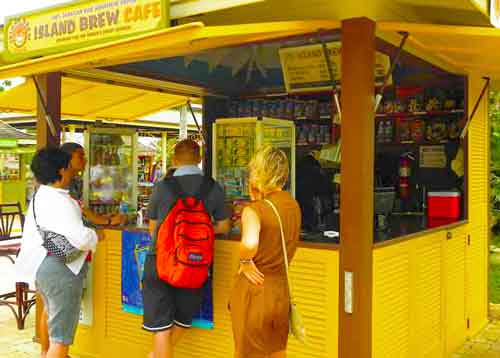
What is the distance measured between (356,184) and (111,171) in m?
2.85

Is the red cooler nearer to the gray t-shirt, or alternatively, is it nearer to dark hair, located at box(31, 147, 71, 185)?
the gray t-shirt

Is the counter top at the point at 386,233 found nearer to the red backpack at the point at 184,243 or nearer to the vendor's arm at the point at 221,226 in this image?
the vendor's arm at the point at 221,226

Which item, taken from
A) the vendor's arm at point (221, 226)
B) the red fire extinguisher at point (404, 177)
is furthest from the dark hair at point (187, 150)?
the red fire extinguisher at point (404, 177)

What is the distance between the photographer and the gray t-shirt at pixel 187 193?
12.4ft

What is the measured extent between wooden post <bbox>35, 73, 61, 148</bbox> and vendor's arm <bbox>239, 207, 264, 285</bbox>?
9.45 feet

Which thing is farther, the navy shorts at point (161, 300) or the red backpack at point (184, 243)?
the navy shorts at point (161, 300)

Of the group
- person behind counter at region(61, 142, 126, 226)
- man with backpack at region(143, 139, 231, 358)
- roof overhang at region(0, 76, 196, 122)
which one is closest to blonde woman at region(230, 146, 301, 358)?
man with backpack at region(143, 139, 231, 358)

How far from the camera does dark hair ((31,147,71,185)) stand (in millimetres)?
3805

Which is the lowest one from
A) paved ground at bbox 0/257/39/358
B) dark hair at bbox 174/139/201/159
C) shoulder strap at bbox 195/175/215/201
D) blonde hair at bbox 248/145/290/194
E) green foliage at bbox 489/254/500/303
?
green foliage at bbox 489/254/500/303

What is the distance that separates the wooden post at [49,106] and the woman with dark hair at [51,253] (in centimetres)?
147

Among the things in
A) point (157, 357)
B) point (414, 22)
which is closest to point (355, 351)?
point (157, 357)

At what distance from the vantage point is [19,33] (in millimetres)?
4582

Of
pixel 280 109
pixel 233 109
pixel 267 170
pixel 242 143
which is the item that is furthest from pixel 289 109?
pixel 267 170

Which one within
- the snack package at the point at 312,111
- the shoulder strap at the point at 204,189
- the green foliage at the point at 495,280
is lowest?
the green foliage at the point at 495,280
